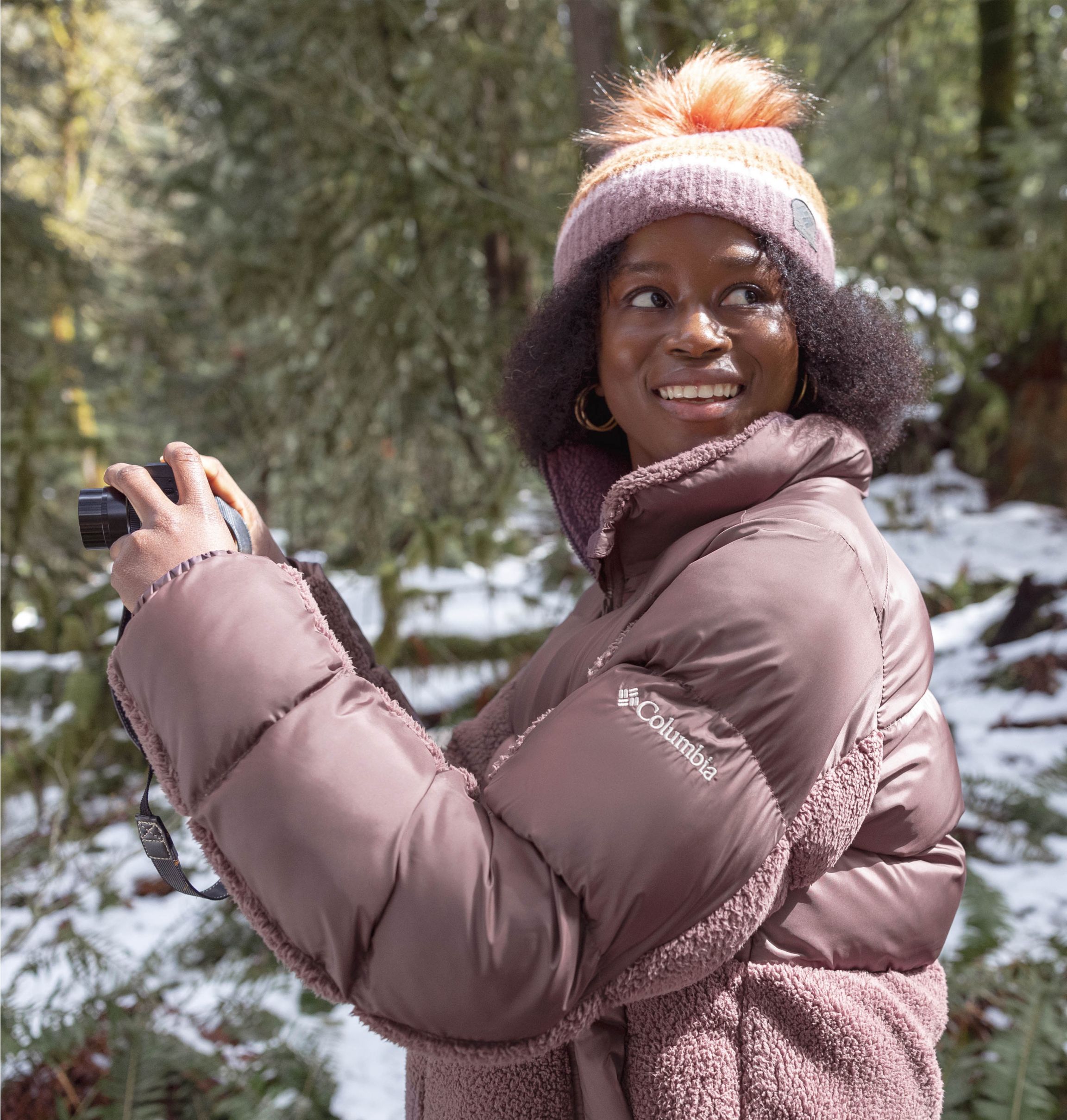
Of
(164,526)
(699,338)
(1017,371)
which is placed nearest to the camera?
(164,526)

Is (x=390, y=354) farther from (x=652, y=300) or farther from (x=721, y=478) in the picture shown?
(x=721, y=478)

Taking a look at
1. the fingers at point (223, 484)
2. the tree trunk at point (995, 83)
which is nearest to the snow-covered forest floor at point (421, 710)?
the fingers at point (223, 484)

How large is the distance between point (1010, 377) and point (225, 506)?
6.89 meters

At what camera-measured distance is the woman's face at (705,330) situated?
126 cm

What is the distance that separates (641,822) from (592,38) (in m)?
3.33

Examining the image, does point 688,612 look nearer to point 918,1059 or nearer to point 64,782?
point 918,1059

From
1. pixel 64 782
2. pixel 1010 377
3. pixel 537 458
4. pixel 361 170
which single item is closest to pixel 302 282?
pixel 361 170

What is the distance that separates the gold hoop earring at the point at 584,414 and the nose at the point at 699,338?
33cm

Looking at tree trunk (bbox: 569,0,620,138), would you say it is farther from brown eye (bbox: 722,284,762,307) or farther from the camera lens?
the camera lens

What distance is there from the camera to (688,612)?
907mm

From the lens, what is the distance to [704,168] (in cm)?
125

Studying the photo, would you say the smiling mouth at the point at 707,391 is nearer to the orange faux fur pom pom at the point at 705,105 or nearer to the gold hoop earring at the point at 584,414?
the gold hoop earring at the point at 584,414

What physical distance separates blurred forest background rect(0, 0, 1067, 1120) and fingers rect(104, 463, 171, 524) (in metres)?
1.72

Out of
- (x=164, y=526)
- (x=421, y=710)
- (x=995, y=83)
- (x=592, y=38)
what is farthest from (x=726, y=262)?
(x=995, y=83)
